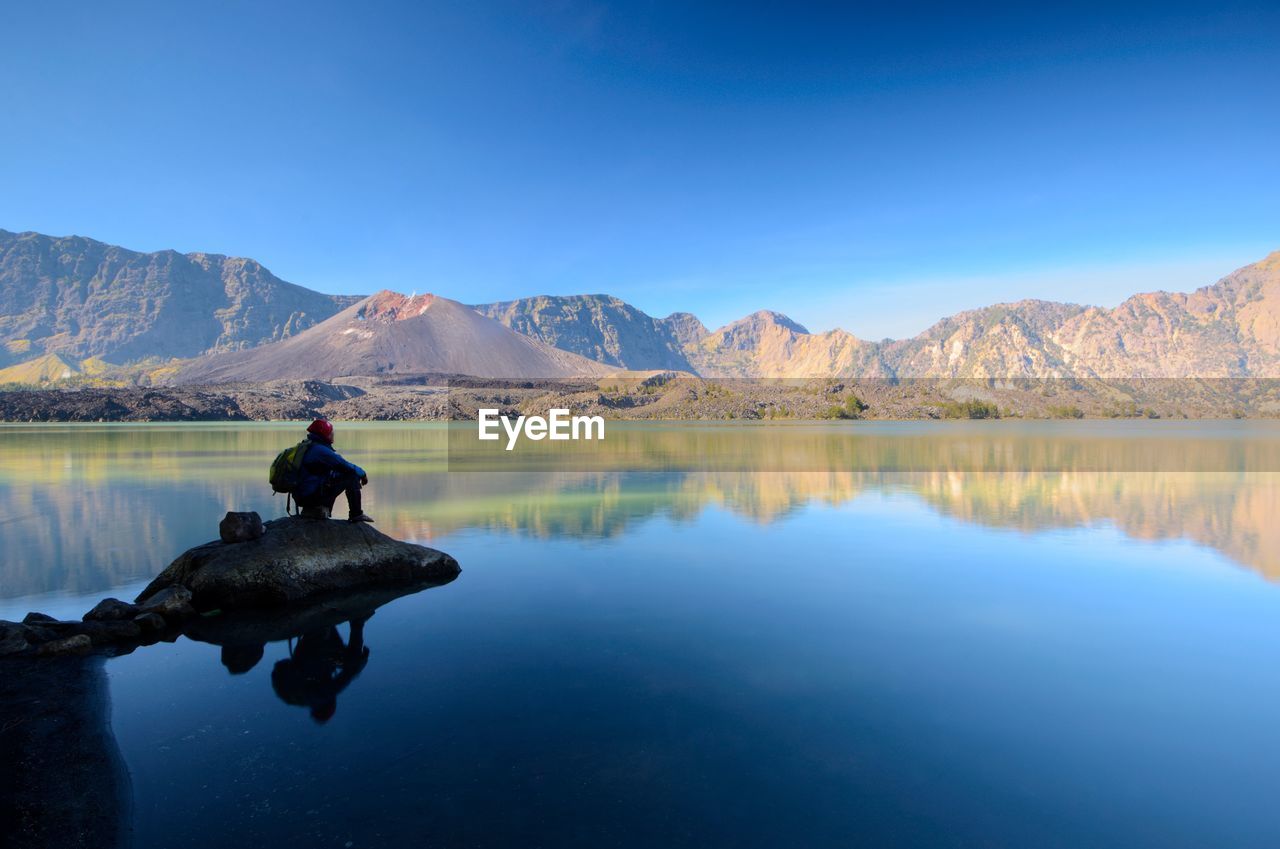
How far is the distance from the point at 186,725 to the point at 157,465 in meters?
36.2

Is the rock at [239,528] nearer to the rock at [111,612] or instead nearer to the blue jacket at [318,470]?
the blue jacket at [318,470]

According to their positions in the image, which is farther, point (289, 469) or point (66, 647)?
point (289, 469)

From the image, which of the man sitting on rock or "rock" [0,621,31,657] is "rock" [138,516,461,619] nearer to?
the man sitting on rock

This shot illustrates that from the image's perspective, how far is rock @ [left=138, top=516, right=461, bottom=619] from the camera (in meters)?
10.3

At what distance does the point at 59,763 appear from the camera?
5.57 meters

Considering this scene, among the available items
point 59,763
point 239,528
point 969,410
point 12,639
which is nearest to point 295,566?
point 239,528

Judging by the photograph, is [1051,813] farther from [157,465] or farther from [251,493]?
[157,465]

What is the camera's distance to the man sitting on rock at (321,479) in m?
12.0

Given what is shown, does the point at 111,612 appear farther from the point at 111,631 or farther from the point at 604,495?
the point at 604,495

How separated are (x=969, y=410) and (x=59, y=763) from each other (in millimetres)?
167168

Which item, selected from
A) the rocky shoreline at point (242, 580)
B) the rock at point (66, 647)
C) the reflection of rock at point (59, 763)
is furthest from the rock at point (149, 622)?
the reflection of rock at point (59, 763)

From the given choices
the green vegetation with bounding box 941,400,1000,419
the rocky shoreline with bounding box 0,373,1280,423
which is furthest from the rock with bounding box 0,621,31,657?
the green vegetation with bounding box 941,400,1000,419

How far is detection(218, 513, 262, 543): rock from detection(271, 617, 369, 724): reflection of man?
2745mm

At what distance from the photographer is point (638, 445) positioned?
57.6 m
